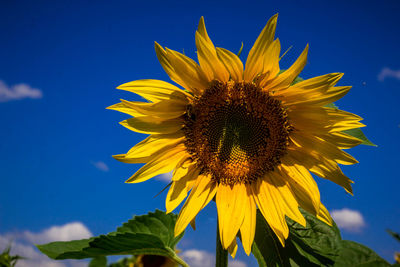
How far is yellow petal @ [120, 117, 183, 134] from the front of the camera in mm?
2524

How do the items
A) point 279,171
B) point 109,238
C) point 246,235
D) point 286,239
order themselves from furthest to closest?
point 279,171, point 286,239, point 246,235, point 109,238

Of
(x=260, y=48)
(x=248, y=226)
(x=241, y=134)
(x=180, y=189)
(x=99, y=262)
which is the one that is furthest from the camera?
(x=99, y=262)

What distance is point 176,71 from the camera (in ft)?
8.05

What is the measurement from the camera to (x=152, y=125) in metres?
2.63

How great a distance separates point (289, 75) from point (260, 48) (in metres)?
0.27

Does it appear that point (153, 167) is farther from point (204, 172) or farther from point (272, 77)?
point (272, 77)

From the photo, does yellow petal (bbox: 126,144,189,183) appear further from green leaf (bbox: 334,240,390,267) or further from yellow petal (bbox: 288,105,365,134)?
green leaf (bbox: 334,240,390,267)

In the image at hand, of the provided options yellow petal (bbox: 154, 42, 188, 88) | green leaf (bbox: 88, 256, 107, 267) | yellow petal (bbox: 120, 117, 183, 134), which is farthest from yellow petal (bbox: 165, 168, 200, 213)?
green leaf (bbox: 88, 256, 107, 267)

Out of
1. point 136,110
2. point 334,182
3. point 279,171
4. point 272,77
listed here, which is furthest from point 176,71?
point 334,182

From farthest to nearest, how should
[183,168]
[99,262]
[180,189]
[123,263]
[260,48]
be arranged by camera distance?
[123,263] → [99,262] → [183,168] → [180,189] → [260,48]

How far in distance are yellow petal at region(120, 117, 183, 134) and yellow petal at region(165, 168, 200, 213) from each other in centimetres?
36

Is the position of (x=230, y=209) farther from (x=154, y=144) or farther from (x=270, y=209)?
(x=154, y=144)

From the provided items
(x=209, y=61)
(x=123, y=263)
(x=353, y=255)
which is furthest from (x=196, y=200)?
(x=123, y=263)

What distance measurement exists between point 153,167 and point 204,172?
40 centimetres
